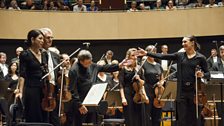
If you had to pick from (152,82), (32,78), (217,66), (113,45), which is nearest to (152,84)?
(152,82)

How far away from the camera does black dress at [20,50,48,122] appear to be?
6141 millimetres

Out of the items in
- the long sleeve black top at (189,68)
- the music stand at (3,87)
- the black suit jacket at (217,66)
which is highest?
the long sleeve black top at (189,68)

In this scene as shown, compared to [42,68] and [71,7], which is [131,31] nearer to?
[71,7]

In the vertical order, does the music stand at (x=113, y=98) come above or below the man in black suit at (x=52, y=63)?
below

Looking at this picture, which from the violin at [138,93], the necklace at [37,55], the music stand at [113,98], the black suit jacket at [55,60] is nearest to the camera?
the necklace at [37,55]

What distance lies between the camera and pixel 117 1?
611 inches

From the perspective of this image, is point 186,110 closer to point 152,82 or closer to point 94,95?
point 94,95

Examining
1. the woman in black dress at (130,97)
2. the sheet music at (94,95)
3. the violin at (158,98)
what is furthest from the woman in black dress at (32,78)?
the violin at (158,98)

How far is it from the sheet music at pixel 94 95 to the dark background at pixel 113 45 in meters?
8.75

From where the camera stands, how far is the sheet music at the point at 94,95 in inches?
262

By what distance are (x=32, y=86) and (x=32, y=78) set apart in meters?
0.10

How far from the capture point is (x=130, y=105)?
7.95m

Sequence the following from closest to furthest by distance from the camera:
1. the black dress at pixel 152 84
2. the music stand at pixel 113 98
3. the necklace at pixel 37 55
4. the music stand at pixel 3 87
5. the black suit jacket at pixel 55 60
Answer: the necklace at pixel 37 55 < the black suit jacket at pixel 55 60 < the music stand at pixel 3 87 < the black dress at pixel 152 84 < the music stand at pixel 113 98

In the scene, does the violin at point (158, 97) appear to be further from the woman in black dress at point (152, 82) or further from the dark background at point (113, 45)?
the dark background at point (113, 45)
